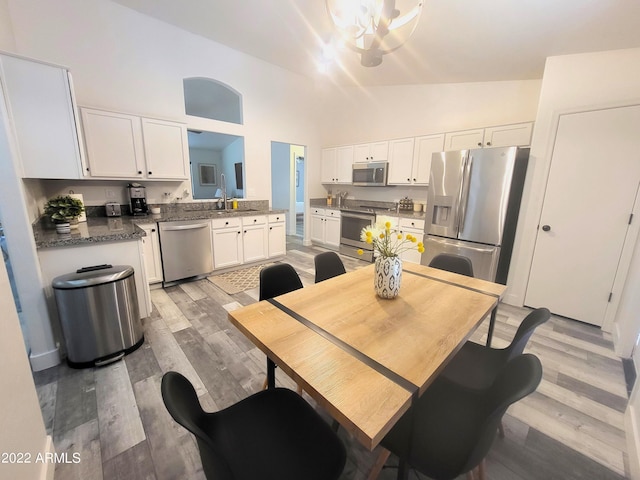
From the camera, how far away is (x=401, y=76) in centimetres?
420

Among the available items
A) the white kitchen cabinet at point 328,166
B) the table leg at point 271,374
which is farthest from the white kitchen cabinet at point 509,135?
the table leg at point 271,374

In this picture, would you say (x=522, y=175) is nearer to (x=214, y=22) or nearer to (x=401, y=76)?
(x=401, y=76)

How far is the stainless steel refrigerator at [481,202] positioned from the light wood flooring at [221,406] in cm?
92

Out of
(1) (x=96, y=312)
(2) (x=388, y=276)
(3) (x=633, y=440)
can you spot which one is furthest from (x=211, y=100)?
(3) (x=633, y=440)

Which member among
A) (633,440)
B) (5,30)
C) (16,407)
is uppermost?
(5,30)

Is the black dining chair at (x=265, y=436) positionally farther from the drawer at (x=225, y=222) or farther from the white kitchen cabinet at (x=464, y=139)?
the white kitchen cabinet at (x=464, y=139)

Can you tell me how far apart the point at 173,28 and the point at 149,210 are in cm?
248

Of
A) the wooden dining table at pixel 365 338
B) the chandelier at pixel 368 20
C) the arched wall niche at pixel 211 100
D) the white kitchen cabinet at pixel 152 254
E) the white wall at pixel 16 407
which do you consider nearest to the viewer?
the wooden dining table at pixel 365 338

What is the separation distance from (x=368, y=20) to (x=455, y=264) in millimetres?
1870

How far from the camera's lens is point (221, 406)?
1646 mm

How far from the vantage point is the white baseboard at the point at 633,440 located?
1.33 metres

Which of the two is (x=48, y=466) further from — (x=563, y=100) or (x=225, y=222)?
(x=563, y=100)

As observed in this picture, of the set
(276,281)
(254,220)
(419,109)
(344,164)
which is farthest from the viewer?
(344,164)

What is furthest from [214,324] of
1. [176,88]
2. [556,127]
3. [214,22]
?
[556,127]
